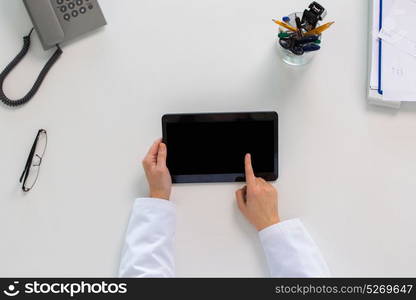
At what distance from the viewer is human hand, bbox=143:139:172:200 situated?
80cm

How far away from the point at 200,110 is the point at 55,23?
38 cm

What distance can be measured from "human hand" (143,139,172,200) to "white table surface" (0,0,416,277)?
0.04 metres

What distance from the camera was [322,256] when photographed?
0.84 meters

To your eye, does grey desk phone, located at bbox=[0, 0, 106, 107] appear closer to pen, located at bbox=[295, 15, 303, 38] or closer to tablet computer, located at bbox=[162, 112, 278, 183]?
tablet computer, located at bbox=[162, 112, 278, 183]

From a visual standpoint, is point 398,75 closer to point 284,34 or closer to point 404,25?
point 404,25

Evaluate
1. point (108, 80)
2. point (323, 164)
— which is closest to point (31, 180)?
point (108, 80)

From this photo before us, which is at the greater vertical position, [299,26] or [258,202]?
[299,26]

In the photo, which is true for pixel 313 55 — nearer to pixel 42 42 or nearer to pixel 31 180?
pixel 42 42

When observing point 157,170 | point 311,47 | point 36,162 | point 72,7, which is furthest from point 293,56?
point 36,162

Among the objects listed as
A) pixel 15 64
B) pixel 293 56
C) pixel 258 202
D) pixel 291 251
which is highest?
pixel 15 64

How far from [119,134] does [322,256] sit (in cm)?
56

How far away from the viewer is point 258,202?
80 cm

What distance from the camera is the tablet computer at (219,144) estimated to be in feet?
2.68

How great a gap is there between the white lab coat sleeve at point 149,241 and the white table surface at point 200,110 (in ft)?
0.10
